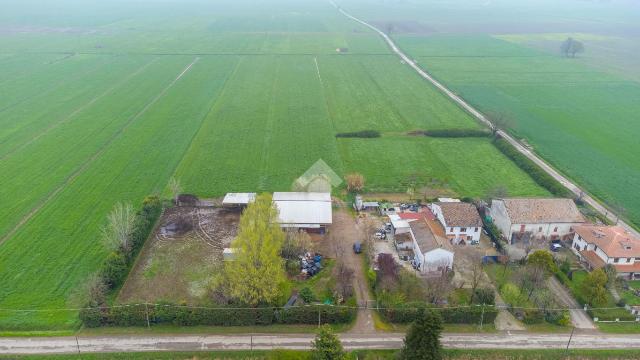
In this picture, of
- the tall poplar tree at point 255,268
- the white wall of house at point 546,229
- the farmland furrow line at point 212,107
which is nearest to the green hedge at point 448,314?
the tall poplar tree at point 255,268

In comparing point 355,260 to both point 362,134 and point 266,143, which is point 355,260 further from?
point 362,134

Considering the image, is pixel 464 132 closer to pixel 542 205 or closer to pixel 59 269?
pixel 542 205

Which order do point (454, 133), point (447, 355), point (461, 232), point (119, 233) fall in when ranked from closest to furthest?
point (447, 355) < point (119, 233) < point (461, 232) < point (454, 133)

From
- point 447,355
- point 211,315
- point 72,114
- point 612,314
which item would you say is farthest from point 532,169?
point 72,114

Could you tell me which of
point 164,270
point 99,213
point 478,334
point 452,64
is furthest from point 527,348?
point 452,64

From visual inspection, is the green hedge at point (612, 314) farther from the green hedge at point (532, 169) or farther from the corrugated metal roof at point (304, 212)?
the corrugated metal roof at point (304, 212)

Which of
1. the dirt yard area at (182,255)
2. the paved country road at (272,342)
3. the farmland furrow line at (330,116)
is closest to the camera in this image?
the paved country road at (272,342)

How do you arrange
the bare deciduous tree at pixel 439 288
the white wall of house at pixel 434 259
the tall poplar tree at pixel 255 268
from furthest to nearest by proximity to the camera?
the white wall of house at pixel 434 259
the bare deciduous tree at pixel 439 288
the tall poplar tree at pixel 255 268
